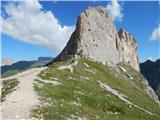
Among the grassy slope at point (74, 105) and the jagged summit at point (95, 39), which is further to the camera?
the jagged summit at point (95, 39)

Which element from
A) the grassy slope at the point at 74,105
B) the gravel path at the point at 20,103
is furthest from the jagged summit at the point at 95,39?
the gravel path at the point at 20,103

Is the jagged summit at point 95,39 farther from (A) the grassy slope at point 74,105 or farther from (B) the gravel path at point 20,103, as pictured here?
(B) the gravel path at point 20,103

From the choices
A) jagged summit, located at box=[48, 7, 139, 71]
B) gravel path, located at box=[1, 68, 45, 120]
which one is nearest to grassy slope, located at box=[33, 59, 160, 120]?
gravel path, located at box=[1, 68, 45, 120]

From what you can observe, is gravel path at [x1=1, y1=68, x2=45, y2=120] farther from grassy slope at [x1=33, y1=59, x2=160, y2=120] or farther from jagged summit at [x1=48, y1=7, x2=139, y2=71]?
jagged summit at [x1=48, y1=7, x2=139, y2=71]

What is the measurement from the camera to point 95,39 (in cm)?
14150

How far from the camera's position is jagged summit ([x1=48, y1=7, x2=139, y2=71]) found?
13575cm

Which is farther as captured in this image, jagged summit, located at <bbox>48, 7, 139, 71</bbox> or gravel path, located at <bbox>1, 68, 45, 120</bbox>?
jagged summit, located at <bbox>48, 7, 139, 71</bbox>

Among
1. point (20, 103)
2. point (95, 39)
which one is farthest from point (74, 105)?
point (95, 39)

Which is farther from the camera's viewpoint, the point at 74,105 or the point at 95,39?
the point at 95,39

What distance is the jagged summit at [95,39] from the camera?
136m

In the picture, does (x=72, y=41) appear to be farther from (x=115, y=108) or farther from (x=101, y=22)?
(x=115, y=108)

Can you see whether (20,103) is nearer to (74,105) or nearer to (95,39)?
(74,105)

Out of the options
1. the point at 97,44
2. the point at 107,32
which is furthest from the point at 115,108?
the point at 107,32

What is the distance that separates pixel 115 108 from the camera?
58.5 metres
